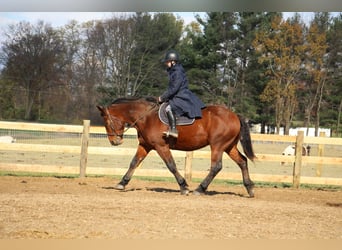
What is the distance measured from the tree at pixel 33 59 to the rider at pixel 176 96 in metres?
24.9

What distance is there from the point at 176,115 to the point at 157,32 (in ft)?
83.0

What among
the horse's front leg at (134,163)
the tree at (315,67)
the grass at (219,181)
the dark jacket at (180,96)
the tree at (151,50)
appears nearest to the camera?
the dark jacket at (180,96)

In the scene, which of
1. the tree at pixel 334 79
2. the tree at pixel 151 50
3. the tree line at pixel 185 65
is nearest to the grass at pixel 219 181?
the tree line at pixel 185 65

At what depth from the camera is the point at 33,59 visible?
33875mm

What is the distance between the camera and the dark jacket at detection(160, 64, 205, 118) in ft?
25.0

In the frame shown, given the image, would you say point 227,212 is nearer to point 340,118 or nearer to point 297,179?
point 297,179

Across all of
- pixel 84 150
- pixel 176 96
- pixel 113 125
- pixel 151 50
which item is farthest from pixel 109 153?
pixel 151 50

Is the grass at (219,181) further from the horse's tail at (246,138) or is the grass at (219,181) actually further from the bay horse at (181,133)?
the bay horse at (181,133)

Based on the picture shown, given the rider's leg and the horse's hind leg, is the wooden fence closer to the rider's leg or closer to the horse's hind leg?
the horse's hind leg

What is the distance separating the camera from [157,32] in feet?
106

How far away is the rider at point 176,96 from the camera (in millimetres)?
7617

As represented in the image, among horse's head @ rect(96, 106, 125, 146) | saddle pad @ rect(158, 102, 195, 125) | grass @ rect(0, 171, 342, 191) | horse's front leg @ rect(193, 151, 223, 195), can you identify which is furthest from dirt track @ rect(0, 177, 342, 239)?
grass @ rect(0, 171, 342, 191)

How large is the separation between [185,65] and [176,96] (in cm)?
2322

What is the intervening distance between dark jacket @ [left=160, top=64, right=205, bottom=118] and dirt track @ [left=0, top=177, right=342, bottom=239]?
55.8 inches
